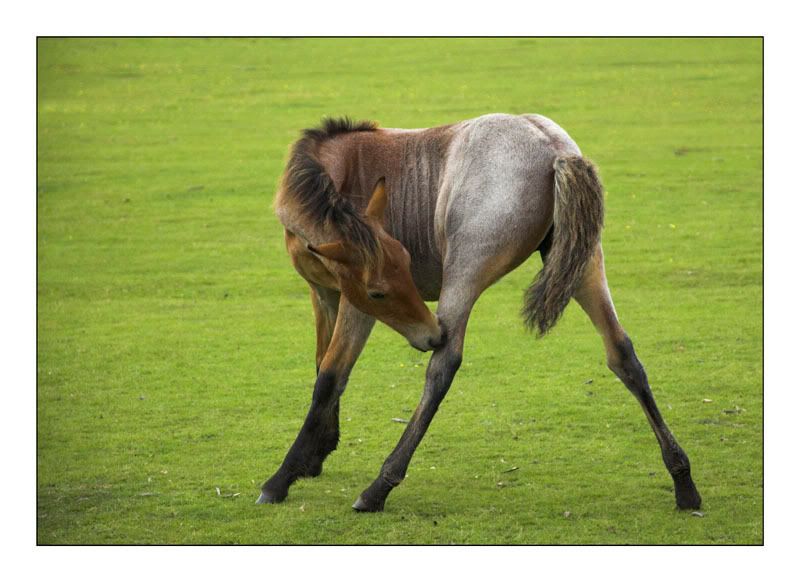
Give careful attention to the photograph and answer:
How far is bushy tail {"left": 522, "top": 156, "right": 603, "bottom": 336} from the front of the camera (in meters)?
6.02

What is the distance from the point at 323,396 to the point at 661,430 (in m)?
1.94

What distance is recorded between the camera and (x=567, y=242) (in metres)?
6.04

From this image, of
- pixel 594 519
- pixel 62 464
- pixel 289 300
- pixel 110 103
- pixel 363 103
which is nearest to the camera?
pixel 594 519

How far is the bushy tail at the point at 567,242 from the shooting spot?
6023 mm

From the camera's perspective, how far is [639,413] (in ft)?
28.0

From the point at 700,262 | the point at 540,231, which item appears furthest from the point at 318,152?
the point at 700,262

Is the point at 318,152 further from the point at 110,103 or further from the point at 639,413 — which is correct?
the point at 110,103

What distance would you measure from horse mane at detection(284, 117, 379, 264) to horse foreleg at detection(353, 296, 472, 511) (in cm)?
58

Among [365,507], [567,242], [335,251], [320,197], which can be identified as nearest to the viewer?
[335,251]

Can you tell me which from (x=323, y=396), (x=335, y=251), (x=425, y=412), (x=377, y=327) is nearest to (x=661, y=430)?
(x=425, y=412)

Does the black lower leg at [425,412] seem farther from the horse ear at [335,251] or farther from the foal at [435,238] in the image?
the horse ear at [335,251]

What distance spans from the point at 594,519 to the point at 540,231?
161 cm

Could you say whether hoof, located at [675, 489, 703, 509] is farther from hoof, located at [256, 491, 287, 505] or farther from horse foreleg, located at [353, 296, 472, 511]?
hoof, located at [256, 491, 287, 505]

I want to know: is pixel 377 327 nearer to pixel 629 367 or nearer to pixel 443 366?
pixel 629 367
